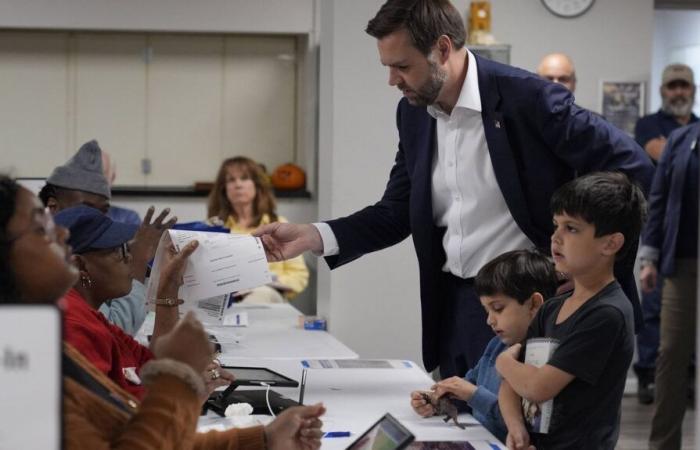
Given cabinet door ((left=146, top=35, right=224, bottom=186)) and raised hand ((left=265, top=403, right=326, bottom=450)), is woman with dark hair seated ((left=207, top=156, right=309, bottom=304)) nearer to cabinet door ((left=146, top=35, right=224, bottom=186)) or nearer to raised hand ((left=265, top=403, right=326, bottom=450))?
cabinet door ((left=146, top=35, right=224, bottom=186))

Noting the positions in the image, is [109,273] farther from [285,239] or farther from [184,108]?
[184,108]

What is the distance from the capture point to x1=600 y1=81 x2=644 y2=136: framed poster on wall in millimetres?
5605

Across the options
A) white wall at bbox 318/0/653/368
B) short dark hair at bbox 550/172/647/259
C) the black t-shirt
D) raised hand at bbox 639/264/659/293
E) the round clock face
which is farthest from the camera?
the round clock face

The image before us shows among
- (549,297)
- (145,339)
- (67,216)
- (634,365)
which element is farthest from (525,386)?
(634,365)

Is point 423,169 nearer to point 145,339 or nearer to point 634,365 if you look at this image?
point 145,339

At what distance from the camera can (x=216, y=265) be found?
2.43 m

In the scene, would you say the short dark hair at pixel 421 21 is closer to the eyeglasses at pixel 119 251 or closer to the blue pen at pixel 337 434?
the eyeglasses at pixel 119 251

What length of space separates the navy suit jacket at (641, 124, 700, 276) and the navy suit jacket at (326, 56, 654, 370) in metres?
2.00

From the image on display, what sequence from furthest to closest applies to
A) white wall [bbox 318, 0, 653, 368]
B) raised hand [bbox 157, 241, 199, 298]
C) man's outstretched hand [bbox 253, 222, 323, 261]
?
white wall [bbox 318, 0, 653, 368]
man's outstretched hand [bbox 253, 222, 323, 261]
raised hand [bbox 157, 241, 199, 298]

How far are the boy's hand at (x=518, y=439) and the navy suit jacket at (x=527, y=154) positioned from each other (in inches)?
22.6

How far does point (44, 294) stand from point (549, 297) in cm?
155

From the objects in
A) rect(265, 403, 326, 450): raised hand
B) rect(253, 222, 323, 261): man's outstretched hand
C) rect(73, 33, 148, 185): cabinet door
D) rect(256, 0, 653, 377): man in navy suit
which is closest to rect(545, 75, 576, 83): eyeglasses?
rect(256, 0, 653, 377): man in navy suit

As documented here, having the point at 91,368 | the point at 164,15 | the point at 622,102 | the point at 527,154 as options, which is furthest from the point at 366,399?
the point at 164,15

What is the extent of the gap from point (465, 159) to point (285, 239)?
0.56m
